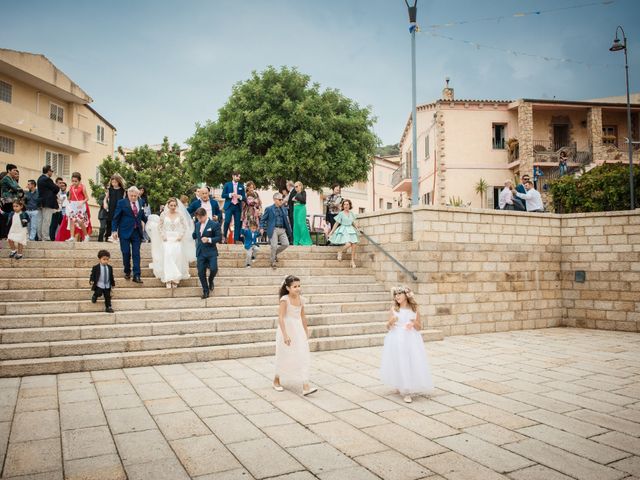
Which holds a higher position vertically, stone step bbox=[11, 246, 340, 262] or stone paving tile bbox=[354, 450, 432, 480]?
stone step bbox=[11, 246, 340, 262]

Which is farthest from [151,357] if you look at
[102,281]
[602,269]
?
[602,269]

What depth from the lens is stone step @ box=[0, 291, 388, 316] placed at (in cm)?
805

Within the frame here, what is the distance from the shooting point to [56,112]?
3083 cm

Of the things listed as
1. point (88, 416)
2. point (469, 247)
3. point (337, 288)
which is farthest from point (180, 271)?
point (469, 247)

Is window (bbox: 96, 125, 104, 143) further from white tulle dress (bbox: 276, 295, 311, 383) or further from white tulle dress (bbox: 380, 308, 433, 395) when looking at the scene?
white tulle dress (bbox: 380, 308, 433, 395)

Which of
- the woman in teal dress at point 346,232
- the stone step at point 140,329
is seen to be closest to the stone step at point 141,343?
the stone step at point 140,329

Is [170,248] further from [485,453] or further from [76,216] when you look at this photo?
[485,453]

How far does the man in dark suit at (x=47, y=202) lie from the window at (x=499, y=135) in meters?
24.3

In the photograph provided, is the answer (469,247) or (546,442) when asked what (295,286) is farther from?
(469,247)

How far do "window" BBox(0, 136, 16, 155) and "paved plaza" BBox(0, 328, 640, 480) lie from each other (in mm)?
26024

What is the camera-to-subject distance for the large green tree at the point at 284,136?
2177 centimetres

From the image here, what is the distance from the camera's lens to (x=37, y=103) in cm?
2908

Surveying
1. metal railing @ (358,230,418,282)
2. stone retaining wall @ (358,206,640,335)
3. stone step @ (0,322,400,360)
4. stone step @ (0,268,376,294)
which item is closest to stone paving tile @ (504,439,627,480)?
stone step @ (0,322,400,360)

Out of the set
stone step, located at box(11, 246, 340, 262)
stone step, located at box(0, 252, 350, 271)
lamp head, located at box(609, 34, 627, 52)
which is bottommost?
stone step, located at box(0, 252, 350, 271)
